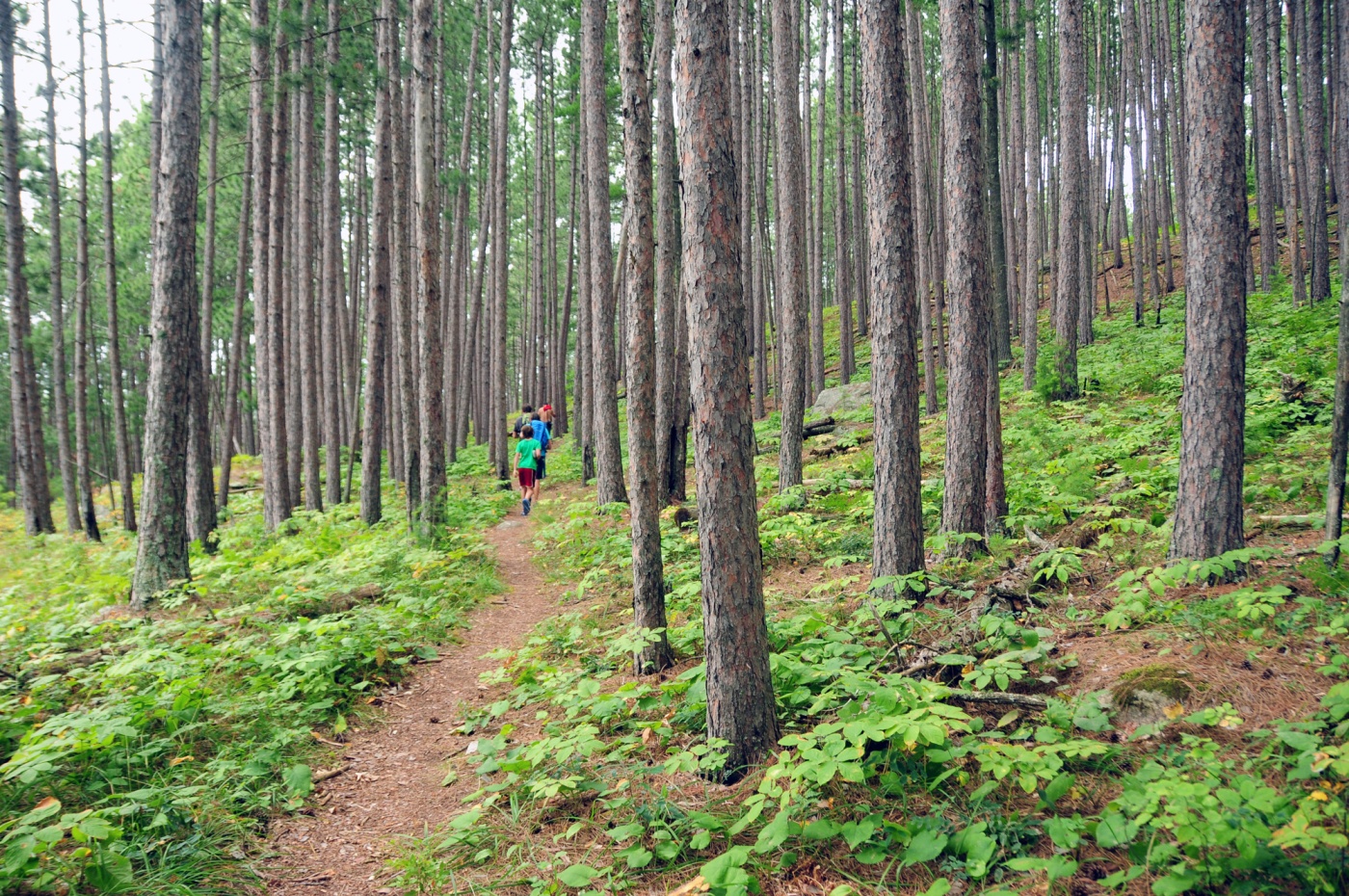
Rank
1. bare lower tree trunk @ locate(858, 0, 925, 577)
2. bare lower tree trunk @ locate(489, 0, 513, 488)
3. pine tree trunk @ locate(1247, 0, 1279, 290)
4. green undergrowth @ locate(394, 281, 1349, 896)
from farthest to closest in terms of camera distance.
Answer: pine tree trunk @ locate(1247, 0, 1279, 290), bare lower tree trunk @ locate(489, 0, 513, 488), bare lower tree trunk @ locate(858, 0, 925, 577), green undergrowth @ locate(394, 281, 1349, 896)

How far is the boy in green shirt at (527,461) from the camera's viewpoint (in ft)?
41.7

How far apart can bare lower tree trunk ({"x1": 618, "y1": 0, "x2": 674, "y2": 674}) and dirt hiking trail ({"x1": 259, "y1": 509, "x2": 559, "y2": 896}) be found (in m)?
1.09

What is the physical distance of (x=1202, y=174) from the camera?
4.85 metres

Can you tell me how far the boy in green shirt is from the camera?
500 inches

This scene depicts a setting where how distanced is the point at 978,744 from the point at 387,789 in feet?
11.1

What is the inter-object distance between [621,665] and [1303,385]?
9782mm

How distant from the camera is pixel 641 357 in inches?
304

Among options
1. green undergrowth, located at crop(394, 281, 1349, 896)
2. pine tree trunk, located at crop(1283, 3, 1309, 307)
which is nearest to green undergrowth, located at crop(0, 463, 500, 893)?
green undergrowth, located at crop(394, 281, 1349, 896)

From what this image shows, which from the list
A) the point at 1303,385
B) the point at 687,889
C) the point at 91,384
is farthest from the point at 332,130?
the point at 91,384

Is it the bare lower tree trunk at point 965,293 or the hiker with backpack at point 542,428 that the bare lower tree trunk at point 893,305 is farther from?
the hiker with backpack at point 542,428

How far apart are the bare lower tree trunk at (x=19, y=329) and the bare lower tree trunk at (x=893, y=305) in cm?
1558

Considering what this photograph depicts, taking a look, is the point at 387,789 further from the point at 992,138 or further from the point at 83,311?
the point at 83,311

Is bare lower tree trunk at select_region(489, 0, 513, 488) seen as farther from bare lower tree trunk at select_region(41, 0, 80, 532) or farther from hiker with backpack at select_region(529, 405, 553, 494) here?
bare lower tree trunk at select_region(41, 0, 80, 532)

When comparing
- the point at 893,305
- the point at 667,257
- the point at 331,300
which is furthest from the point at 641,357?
the point at 331,300
